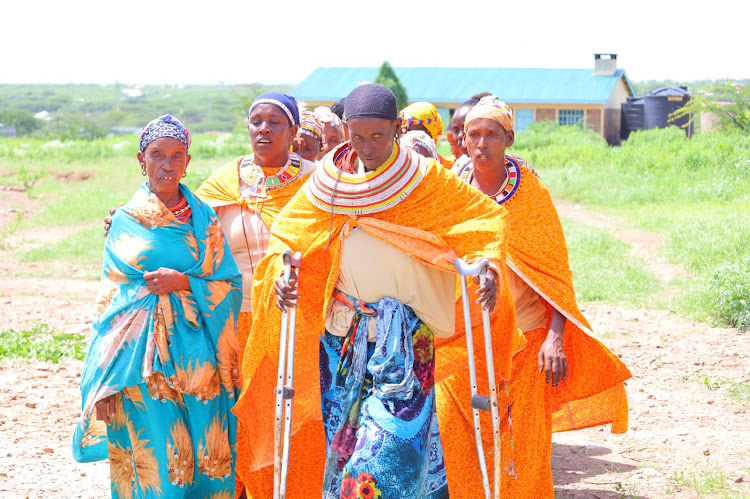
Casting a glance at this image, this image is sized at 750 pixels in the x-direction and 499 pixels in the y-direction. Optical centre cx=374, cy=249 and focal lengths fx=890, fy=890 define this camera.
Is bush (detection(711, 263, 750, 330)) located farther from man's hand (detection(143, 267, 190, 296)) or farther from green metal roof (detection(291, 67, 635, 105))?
green metal roof (detection(291, 67, 635, 105))

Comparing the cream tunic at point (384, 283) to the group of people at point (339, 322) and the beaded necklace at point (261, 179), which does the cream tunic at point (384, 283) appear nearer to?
the group of people at point (339, 322)

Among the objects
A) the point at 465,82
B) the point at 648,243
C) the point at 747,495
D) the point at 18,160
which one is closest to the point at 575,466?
the point at 747,495

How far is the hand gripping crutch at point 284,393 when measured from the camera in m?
4.09

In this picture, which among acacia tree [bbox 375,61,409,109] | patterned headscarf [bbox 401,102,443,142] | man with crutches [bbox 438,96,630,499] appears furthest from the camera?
acacia tree [bbox 375,61,409,109]

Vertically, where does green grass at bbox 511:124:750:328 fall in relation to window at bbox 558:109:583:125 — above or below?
below

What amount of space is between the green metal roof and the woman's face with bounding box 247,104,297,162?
144ft

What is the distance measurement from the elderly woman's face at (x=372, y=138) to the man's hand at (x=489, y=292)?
2.42 feet

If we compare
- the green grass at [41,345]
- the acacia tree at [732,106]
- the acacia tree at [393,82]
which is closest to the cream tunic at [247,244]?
the green grass at [41,345]

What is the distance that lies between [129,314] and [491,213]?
2.00 meters

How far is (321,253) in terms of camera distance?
14.3 ft

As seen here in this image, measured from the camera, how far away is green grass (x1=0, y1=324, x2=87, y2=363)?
361 inches

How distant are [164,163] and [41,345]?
17.9ft

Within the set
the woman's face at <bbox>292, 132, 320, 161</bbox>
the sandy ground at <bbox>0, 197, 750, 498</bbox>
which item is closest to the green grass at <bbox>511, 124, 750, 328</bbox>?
the sandy ground at <bbox>0, 197, 750, 498</bbox>

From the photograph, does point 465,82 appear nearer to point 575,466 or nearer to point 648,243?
point 648,243
